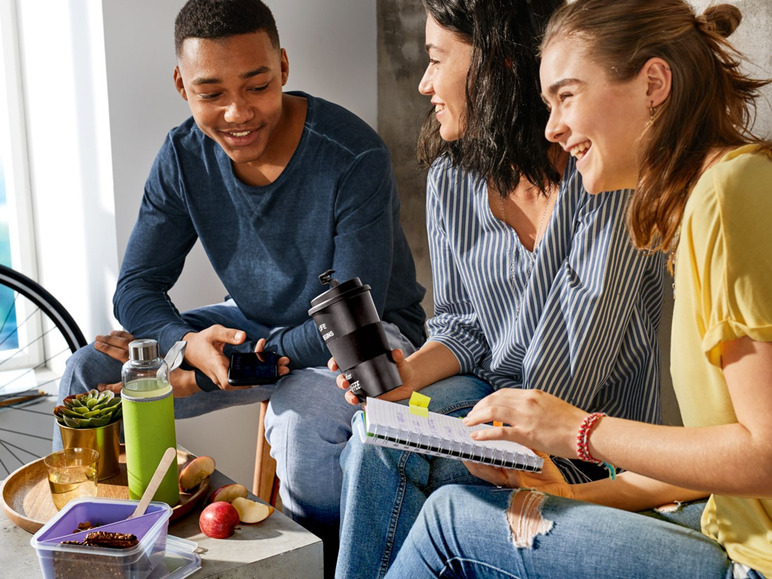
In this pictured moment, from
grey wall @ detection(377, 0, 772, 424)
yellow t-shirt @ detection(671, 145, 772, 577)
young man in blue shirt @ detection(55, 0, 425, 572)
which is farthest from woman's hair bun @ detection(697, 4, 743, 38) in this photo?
grey wall @ detection(377, 0, 772, 424)

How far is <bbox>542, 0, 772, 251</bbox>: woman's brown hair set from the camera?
0.95 meters

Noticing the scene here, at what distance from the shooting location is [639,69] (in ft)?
3.22

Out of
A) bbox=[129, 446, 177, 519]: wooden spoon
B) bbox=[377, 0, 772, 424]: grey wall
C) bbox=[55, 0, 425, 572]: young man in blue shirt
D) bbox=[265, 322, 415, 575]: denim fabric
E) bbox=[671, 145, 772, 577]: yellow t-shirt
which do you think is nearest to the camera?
bbox=[671, 145, 772, 577]: yellow t-shirt

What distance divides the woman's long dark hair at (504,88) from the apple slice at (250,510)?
65cm

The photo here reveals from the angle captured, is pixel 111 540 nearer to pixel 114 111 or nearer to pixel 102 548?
pixel 102 548

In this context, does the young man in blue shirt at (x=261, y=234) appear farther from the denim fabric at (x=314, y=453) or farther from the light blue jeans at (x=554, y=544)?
the light blue jeans at (x=554, y=544)

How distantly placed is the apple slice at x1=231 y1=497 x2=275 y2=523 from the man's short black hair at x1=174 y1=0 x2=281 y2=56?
925 mm

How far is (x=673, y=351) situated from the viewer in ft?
3.16

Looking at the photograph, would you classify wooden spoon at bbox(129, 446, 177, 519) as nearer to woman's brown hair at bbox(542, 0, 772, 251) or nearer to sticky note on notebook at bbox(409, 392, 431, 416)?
sticky note on notebook at bbox(409, 392, 431, 416)

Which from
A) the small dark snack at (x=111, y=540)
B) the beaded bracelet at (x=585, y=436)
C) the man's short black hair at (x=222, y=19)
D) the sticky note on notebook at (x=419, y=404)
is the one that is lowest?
the small dark snack at (x=111, y=540)

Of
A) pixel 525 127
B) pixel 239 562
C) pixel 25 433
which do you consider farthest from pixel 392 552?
pixel 25 433

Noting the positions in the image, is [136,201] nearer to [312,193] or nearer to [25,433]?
[312,193]

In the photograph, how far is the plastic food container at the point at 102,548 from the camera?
109 centimetres

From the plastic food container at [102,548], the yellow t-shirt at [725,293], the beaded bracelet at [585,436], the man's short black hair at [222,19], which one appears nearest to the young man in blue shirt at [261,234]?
the man's short black hair at [222,19]
